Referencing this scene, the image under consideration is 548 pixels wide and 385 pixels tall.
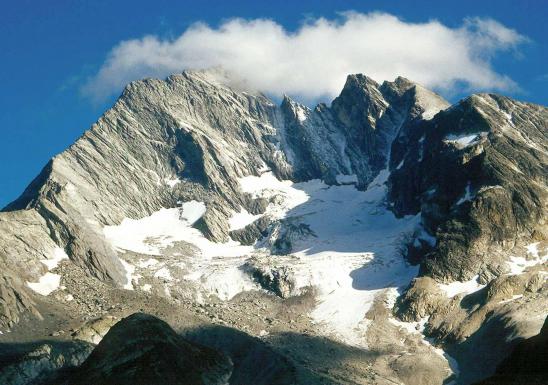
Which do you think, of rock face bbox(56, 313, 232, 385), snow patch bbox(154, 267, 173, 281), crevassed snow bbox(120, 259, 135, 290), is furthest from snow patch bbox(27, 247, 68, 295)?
rock face bbox(56, 313, 232, 385)

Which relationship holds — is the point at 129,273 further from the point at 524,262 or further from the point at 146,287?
the point at 524,262

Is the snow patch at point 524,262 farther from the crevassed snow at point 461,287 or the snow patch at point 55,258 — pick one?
the snow patch at point 55,258

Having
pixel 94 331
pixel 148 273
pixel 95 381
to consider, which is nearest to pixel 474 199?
pixel 148 273

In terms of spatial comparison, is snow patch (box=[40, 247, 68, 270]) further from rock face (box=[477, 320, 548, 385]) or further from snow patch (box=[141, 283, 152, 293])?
rock face (box=[477, 320, 548, 385])

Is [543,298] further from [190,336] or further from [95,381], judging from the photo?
[95,381]

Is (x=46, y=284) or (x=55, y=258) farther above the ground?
(x=55, y=258)

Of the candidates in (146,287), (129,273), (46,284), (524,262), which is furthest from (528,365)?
(129,273)

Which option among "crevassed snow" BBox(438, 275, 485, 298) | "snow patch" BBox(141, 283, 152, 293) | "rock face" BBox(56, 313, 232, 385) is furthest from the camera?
"snow patch" BBox(141, 283, 152, 293)
